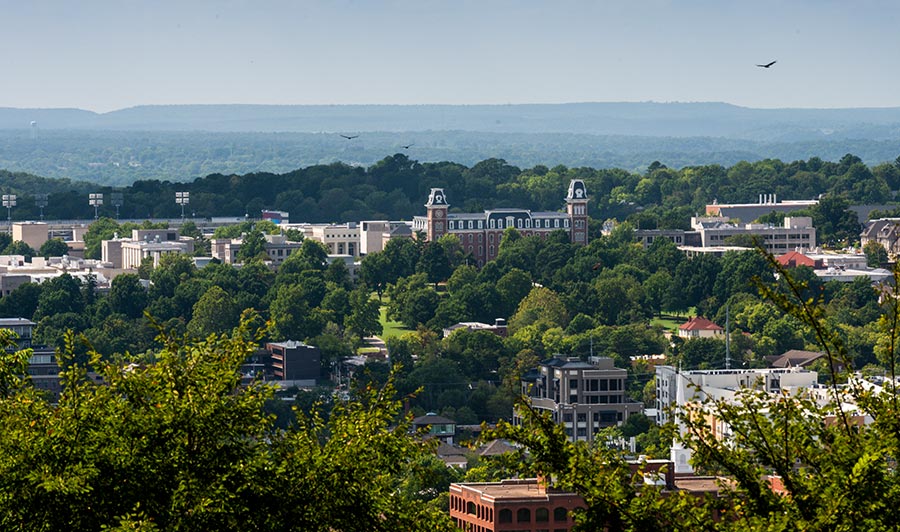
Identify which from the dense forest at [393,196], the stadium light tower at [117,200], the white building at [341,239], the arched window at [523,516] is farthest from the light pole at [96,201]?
the arched window at [523,516]

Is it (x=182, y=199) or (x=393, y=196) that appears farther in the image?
(x=393, y=196)

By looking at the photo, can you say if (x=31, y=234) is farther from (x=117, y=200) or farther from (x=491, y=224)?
(x=491, y=224)

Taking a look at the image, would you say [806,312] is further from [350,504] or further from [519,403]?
[350,504]

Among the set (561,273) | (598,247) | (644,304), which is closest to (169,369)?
(644,304)

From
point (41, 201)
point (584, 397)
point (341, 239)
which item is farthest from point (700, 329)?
point (41, 201)

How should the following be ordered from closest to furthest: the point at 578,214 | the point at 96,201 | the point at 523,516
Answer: the point at 523,516 → the point at 578,214 → the point at 96,201
